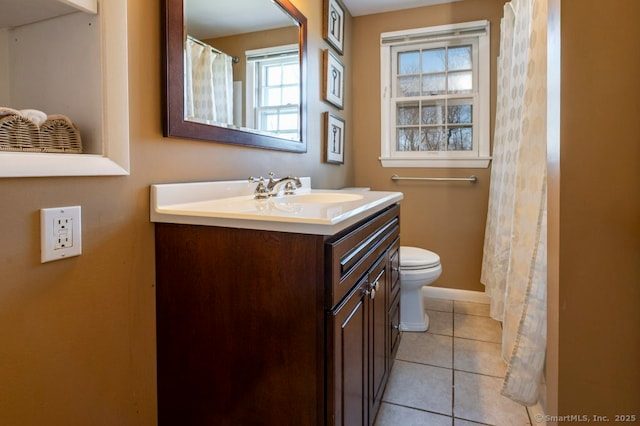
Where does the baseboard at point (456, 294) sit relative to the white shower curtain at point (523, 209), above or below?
below

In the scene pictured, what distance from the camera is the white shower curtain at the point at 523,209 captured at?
4.54 feet

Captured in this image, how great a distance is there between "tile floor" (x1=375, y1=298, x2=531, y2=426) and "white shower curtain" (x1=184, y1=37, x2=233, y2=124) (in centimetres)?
138

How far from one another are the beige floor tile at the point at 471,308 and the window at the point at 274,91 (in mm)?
1767

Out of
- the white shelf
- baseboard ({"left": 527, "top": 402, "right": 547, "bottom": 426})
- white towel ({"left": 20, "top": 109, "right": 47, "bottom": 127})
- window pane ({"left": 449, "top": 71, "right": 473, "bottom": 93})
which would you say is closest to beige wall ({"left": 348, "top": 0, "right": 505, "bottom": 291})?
window pane ({"left": 449, "top": 71, "right": 473, "bottom": 93})

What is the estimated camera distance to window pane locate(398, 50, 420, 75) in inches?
111

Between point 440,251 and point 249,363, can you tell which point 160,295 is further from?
point 440,251

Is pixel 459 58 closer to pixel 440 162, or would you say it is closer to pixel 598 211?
pixel 440 162

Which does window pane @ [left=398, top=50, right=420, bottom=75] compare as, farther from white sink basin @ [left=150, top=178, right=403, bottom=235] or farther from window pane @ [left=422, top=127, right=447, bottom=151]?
white sink basin @ [left=150, top=178, right=403, bottom=235]

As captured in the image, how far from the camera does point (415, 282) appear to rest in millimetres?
2164

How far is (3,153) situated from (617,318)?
1446 millimetres

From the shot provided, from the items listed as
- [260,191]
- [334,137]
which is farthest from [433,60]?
[260,191]

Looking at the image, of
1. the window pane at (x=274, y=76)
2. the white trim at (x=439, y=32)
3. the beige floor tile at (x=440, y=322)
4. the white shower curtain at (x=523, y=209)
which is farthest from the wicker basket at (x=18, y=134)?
the white trim at (x=439, y=32)

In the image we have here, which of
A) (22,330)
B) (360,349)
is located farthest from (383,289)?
(22,330)

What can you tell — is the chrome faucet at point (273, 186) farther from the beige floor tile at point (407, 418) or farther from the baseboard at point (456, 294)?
the baseboard at point (456, 294)
